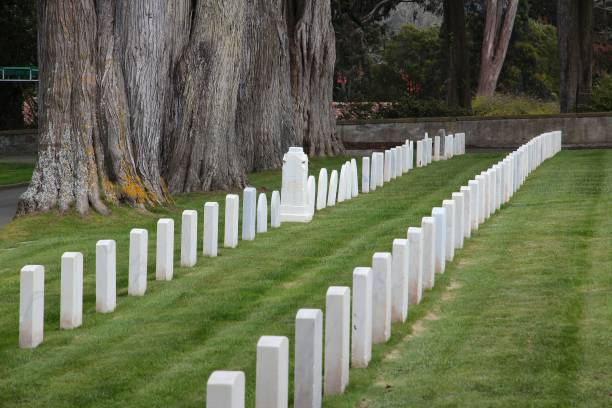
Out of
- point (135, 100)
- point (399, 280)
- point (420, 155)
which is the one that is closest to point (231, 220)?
point (399, 280)

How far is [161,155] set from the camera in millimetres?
24141

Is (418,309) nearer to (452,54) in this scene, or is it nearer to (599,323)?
(599,323)

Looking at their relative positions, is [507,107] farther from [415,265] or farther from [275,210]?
[415,265]

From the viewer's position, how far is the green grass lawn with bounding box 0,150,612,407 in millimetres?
8789

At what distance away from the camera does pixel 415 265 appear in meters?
11.5

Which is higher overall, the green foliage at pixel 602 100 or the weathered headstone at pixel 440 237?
the green foliage at pixel 602 100

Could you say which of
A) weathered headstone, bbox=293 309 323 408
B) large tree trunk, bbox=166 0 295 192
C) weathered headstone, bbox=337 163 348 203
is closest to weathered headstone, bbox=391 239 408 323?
weathered headstone, bbox=293 309 323 408

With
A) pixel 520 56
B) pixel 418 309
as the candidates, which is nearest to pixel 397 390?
pixel 418 309

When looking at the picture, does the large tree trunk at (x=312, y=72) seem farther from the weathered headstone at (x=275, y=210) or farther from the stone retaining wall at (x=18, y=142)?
the weathered headstone at (x=275, y=210)

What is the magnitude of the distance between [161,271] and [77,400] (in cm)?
466

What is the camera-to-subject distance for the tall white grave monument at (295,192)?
18.5 m

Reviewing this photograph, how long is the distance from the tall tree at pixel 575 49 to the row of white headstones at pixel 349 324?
33437 millimetres

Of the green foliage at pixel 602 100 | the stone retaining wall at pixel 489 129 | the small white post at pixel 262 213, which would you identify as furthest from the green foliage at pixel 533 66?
the small white post at pixel 262 213

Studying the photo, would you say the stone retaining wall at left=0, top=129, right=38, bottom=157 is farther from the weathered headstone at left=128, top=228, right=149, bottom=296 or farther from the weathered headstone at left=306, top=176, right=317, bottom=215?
the weathered headstone at left=128, top=228, right=149, bottom=296
